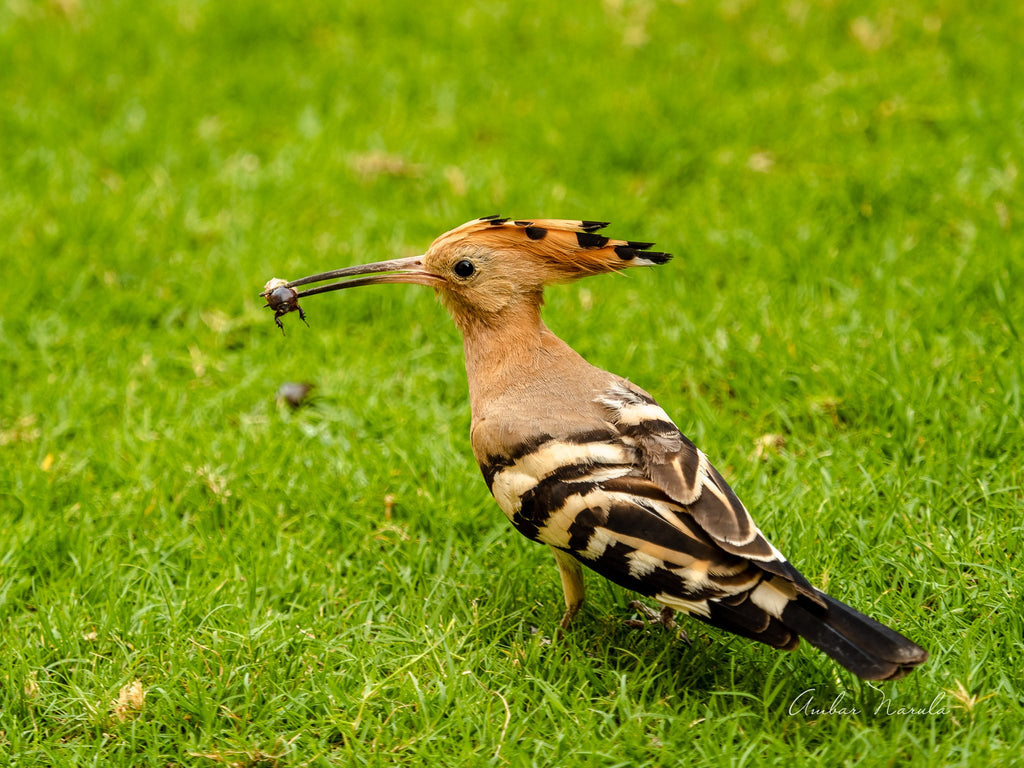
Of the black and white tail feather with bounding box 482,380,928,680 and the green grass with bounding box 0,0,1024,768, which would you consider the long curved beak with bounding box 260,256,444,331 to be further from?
the green grass with bounding box 0,0,1024,768

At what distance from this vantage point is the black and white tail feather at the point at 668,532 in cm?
271

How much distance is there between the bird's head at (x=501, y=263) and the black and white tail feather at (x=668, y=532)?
0.43 metres

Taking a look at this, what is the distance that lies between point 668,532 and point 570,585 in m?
0.51

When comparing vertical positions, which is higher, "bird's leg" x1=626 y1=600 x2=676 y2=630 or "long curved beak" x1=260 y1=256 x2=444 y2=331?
"long curved beak" x1=260 y1=256 x2=444 y2=331

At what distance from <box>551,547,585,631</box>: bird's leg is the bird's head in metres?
0.78

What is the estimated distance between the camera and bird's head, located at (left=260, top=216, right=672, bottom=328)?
3.29 meters

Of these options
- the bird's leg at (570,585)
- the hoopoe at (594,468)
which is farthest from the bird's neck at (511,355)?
the bird's leg at (570,585)

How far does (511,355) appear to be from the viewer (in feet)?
11.2

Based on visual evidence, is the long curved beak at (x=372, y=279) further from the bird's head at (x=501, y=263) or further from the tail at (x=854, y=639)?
the tail at (x=854, y=639)

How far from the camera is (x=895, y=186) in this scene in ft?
17.1

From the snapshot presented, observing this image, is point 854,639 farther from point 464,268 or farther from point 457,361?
point 457,361

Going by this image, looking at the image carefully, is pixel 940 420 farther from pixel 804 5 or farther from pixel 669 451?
pixel 804 5

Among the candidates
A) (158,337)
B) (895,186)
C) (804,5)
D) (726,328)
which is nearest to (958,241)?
(895,186)

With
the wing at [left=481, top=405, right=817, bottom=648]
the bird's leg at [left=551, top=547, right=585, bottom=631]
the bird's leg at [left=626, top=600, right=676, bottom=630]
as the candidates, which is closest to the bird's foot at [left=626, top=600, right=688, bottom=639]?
the bird's leg at [left=626, top=600, right=676, bottom=630]
